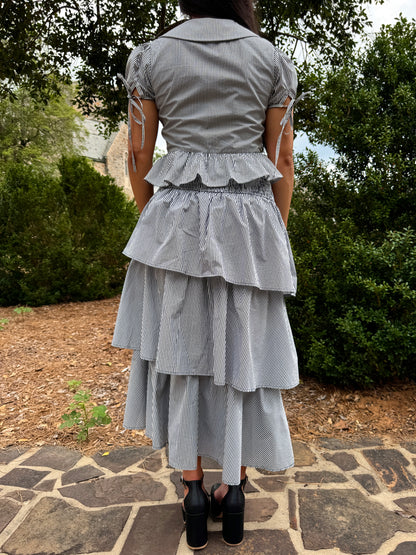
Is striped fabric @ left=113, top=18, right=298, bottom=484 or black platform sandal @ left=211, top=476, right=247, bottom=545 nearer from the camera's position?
striped fabric @ left=113, top=18, right=298, bottom=484

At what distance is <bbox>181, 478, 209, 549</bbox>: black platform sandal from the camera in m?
1.61

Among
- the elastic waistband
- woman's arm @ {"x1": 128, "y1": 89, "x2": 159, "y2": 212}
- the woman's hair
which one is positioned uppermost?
the woman's hair

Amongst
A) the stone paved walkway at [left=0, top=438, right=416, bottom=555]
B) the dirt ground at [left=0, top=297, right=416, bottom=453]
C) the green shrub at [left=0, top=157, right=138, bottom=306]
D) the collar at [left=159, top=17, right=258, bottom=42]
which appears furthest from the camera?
the green shrub at [left=0, top=157, right=138, bottom=306]

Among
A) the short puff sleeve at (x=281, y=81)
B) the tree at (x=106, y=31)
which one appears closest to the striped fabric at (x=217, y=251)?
the short puff sleeve at (x=281, y=81)

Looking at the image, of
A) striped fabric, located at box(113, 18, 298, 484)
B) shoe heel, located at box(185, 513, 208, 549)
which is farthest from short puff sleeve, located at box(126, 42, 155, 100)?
shoe heel, located at box(185, 513, 208, 549)

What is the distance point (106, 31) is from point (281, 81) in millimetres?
4300

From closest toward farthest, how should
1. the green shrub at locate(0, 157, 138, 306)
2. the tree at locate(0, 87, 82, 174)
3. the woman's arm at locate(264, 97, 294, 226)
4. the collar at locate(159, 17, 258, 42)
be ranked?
1. the collar at locate(159, 17, 258, 42)
2. the woman's arm at locate(264, 97, 294, 226)
3. the green shrub at locate(0, 157, 138, 306)
4. the tree at locate(0, 87, 82, 174)

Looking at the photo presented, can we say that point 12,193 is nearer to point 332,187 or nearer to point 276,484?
point 332,187

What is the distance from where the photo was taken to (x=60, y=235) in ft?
19.5

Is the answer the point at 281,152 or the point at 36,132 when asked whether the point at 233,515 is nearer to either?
the point at 281,152

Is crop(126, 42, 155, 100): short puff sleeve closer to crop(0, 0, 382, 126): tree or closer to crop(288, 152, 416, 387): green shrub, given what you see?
crop(288, 152, 416, 387): green shrub

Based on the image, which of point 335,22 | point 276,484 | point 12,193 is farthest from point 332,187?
point 12,193

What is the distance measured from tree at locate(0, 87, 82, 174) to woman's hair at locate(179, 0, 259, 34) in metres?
19.2

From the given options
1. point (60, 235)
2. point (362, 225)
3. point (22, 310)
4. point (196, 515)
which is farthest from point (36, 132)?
point (196, 515)
